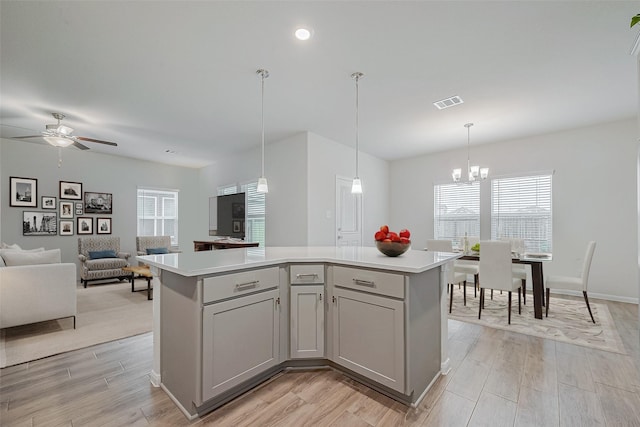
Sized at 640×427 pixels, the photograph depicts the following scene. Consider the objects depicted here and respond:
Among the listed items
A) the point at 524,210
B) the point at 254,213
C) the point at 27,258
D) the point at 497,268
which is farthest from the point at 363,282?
the point at 524,210

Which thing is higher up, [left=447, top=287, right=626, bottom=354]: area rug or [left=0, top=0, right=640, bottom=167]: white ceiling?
[left=0, top=0, right=640, bottom=167]: white ceiling

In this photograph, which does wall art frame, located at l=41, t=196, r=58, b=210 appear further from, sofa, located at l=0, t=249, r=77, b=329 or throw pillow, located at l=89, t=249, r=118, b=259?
sofa, located at l=0, t=249, r=77, b=329

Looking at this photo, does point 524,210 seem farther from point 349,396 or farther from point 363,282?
point 349,396

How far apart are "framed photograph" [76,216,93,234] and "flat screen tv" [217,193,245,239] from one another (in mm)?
2649

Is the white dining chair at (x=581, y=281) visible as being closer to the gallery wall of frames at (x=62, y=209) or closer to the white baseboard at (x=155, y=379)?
the white baseboard at (x=155, y=379)

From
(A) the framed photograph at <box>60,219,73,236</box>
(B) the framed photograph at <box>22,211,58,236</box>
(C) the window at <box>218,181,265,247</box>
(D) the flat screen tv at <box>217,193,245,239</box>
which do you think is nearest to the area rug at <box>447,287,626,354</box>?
(C) the window at <box>218,181,265,247</box>

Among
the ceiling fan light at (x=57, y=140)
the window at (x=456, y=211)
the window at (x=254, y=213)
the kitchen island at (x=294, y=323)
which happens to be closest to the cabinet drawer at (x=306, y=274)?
the kitchen island at (x=294, y=323)

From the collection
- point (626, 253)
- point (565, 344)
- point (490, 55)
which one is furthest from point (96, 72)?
point (626, 253)

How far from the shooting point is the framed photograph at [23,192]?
516 centimetres

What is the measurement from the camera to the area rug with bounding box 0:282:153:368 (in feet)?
8.44

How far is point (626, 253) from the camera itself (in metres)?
4.14

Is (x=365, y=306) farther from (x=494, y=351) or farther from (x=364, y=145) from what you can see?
(x=364, y=145)

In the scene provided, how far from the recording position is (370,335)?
1919mm

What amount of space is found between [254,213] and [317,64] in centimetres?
362
